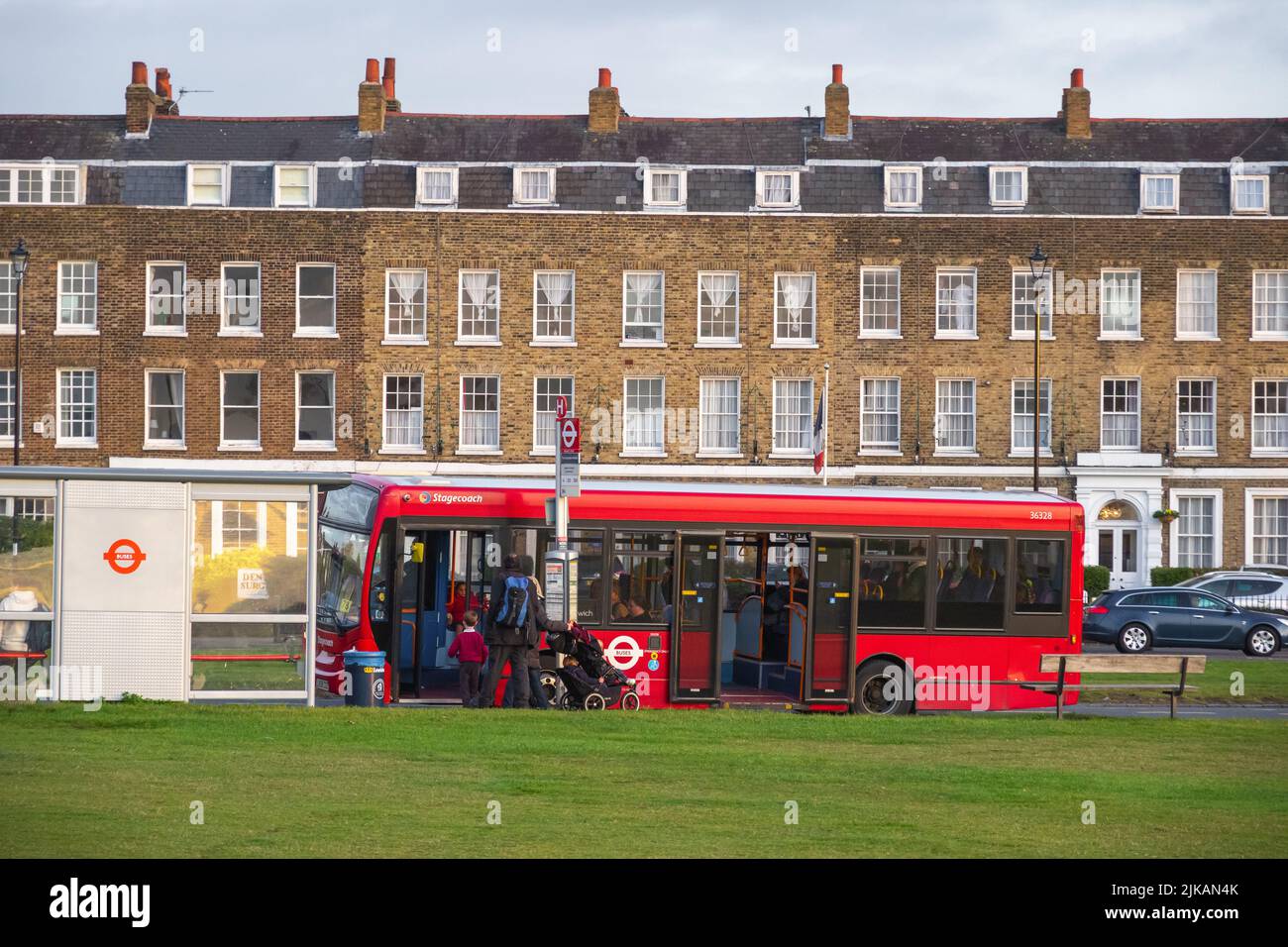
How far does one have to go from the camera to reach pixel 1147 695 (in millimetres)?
27922

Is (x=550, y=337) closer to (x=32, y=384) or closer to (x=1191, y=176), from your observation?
(x=32, y=384)

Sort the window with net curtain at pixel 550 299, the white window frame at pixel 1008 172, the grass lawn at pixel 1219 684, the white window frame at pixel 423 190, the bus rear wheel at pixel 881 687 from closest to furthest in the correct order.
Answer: the bus rear wheel at pixel 881 687 → the grass lawn at pixel 1219 684 → the window with net curtain at pixel 550 299 → the white window frame at pixel 423 190 → the white window frame at pixel 1008 172

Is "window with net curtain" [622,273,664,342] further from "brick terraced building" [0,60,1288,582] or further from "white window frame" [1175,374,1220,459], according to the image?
"white window frame" [1175,374,1220,459]

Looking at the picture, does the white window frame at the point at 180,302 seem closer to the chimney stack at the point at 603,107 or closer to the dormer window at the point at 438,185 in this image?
the dormer window at the point at 438,185

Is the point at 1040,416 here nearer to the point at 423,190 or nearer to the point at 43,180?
the point at 423,190

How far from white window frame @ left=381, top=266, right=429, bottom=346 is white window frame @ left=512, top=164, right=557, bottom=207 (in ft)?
11.4

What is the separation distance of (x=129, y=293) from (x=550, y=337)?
1205cm

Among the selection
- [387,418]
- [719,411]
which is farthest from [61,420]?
[719,411]

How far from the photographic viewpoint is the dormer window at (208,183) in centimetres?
5106

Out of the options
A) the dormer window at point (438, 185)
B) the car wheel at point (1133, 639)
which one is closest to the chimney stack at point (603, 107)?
the dormer window at point (438, 185)

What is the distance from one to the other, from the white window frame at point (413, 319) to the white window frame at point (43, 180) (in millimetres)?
9462

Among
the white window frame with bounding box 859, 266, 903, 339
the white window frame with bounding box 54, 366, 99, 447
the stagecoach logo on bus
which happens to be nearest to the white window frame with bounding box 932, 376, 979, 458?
the white window frame with bounding box 859, 266, 903, 339

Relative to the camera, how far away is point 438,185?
50.8m

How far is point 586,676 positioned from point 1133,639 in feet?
64.9
